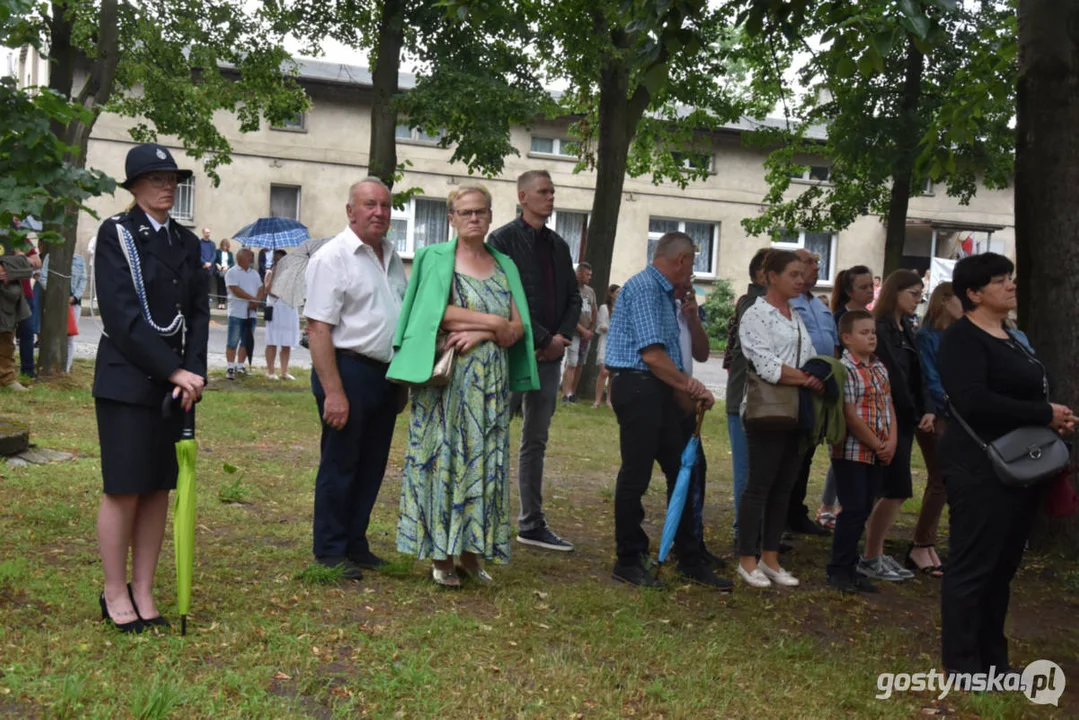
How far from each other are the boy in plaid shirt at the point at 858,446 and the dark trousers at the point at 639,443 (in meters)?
1.02

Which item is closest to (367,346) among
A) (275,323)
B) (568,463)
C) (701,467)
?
(701,467)

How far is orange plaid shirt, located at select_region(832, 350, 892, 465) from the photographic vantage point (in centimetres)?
745

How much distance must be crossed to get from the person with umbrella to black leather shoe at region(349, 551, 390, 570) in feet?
4.54

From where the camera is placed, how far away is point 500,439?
21.6 ft

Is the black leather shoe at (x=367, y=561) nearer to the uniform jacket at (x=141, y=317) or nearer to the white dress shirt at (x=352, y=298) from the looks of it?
the white dress shirt at (x=352, y=298)

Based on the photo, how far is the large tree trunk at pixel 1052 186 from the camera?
8.27m

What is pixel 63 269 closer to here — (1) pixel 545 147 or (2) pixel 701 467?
(2) pixel 701 467

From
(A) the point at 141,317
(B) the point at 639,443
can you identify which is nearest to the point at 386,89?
(B) the point at 639,443

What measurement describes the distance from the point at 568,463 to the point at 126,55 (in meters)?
10.9

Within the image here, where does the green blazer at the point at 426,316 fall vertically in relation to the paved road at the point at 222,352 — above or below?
above

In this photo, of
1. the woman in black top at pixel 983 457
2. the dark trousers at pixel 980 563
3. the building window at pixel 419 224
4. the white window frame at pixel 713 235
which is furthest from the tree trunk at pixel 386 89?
the white window frame at pixel 713 235

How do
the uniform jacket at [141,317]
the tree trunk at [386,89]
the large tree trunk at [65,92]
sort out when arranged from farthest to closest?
the tree trunk at [386,89], the large tree trunk at [65,92], the uniform jacket at [141,317]

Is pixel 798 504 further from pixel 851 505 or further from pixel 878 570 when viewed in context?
pixel 851 505

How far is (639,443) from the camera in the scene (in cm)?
704
